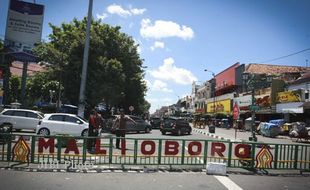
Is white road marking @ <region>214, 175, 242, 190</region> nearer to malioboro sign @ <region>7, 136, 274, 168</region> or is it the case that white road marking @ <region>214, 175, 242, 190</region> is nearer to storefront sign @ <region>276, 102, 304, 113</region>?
malioboro sign @ <region>7, 136, 274, 168</region>

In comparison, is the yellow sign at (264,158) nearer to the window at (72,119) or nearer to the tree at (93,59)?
the window at (72,119)

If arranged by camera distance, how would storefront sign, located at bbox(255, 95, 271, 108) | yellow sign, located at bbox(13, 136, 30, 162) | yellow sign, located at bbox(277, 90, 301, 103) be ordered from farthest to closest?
storefront sign, located at bbox(255, 95, 271, 108), yellow sign, located at bbox(277, 90, 301, 103), yellow sign, located at bbox(13, 136, 30, 162)

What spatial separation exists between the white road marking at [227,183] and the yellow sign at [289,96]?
30.4m

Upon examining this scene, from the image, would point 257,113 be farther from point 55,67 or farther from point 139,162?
point 139,162

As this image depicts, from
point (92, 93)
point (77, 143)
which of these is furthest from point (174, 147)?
point (92, 93)

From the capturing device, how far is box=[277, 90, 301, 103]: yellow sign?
131 ft

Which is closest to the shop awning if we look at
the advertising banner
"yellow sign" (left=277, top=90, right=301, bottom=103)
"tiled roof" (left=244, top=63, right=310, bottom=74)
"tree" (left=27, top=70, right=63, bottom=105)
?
"yellow sign" (left=277, top=90, right=301, bottom=103)

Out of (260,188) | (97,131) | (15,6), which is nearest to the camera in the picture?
(260,188)

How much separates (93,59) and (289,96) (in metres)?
20.5

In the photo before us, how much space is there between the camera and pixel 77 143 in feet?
44.0

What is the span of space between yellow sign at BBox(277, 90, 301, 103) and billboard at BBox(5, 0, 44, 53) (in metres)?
25.7

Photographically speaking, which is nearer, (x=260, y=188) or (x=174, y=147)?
(x=260, y=188)

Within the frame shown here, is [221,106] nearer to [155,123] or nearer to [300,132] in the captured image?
[155,123]

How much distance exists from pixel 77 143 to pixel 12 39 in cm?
2619
